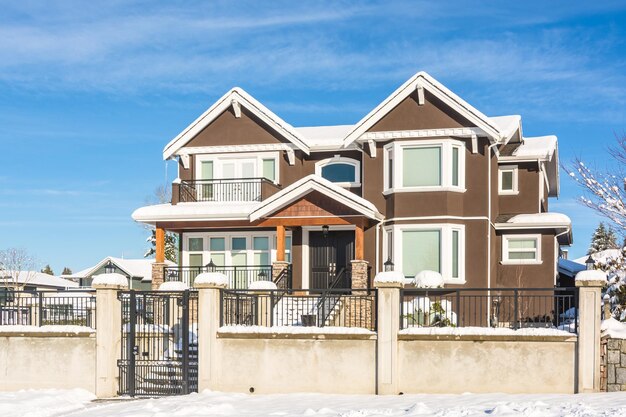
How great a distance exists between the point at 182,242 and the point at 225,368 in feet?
40.4

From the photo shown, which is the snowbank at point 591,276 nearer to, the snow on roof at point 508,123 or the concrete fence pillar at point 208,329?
the concrete fence pillar at point 208,329

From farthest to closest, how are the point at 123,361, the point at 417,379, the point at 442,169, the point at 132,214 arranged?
the point at 132,214, the point at 442,169, the point at 123,361, the point at 417,379

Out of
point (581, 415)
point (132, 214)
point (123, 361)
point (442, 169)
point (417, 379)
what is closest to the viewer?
point (581, 415)

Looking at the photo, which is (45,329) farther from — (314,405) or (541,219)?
(541,219)

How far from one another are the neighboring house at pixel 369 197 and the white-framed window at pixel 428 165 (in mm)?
33

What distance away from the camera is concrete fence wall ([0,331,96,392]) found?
670 inches

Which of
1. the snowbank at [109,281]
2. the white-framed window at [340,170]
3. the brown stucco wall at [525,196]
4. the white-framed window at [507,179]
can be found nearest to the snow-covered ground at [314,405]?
the snowbank at [109,281]

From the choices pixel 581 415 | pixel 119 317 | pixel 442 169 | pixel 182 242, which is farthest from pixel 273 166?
pixel 581 415

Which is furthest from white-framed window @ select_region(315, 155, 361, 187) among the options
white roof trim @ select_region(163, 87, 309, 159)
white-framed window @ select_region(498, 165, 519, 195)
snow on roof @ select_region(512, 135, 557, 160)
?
snow on roof @ select_region(512, 135, 557, 160)

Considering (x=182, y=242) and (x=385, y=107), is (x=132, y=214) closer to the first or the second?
(x=182, y=242)

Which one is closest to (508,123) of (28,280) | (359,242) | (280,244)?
(359,242)

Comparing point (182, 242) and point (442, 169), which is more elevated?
point (442, 169)

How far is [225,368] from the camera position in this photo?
16469 mm

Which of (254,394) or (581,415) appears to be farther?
(254,394)
